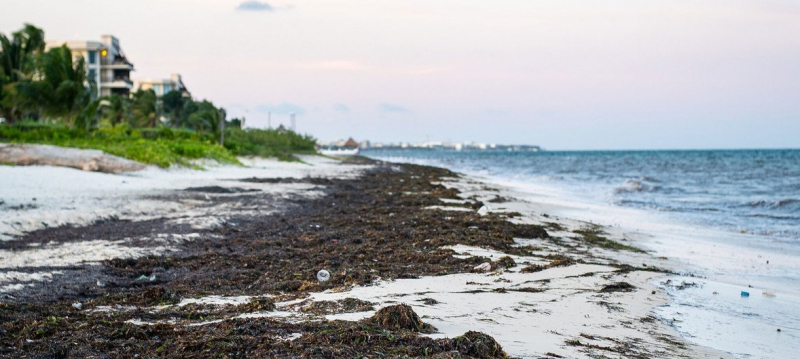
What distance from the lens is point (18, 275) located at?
237 inches

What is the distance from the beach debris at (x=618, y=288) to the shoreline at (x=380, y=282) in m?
0.04

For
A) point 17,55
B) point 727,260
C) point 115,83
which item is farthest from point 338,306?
point 115,83

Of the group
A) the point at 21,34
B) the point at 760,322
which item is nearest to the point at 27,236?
the point at 760,322

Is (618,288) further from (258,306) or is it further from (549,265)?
(258,306)

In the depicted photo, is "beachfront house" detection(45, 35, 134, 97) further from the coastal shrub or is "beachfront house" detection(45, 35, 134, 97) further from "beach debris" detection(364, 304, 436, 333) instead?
"beach debris" detection(364, 304, 436, 333)

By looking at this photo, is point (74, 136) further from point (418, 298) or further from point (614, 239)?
point (418, 298)

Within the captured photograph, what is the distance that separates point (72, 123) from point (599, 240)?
127 feet

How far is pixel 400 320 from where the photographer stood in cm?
Result: 406

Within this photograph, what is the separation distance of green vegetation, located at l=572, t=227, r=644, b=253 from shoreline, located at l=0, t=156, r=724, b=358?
0.28 m

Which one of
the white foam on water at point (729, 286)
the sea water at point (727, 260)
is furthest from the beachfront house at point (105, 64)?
the white foam on water at point (729, 286)

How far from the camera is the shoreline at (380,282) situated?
4.35m

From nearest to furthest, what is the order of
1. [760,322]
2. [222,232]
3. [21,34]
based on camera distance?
[760,322], [222,232], [21,34]

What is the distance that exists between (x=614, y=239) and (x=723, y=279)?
10.1 ft

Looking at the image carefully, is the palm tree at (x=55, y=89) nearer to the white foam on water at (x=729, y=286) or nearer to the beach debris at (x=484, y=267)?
the white foam on water at (x=729, y=286)
